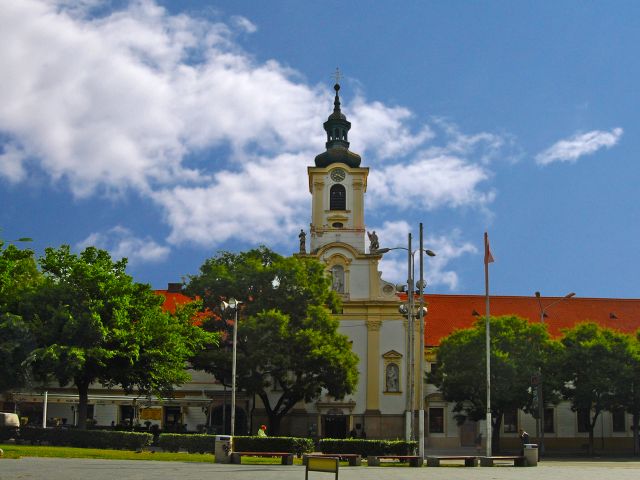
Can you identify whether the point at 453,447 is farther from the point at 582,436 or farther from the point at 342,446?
the point at 342,446

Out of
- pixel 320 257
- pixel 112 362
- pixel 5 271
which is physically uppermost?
pixel 320 257

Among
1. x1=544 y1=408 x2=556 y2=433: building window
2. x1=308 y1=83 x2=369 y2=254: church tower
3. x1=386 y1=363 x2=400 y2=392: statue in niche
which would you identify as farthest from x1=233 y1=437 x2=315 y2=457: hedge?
x1=544 y1=408 x2=556 y2=433: building window

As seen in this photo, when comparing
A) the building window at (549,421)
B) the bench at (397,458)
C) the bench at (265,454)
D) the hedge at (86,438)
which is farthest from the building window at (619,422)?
the hedge at (86,438)

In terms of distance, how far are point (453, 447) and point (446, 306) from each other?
12.8m

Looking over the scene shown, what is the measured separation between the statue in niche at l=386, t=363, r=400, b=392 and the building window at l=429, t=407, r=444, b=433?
13.4 feet

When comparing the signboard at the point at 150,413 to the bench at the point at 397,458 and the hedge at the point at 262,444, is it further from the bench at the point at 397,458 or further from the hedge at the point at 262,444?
the bench at the point at 397,458

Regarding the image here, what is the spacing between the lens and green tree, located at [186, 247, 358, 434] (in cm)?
5094

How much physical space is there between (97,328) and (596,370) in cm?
3279

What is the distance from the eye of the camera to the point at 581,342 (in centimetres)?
5681

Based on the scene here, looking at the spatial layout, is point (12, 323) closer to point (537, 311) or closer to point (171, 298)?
point (171, 298)

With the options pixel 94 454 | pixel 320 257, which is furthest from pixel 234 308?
pixel 320 257

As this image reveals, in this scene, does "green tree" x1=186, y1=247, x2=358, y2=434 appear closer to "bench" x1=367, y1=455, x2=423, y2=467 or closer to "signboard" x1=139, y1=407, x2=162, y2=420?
"signboard" x1=139, y1=407, x2=162, y2=420

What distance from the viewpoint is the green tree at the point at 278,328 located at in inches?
2005

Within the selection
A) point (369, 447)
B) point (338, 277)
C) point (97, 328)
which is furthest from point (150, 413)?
point (369, 447)
